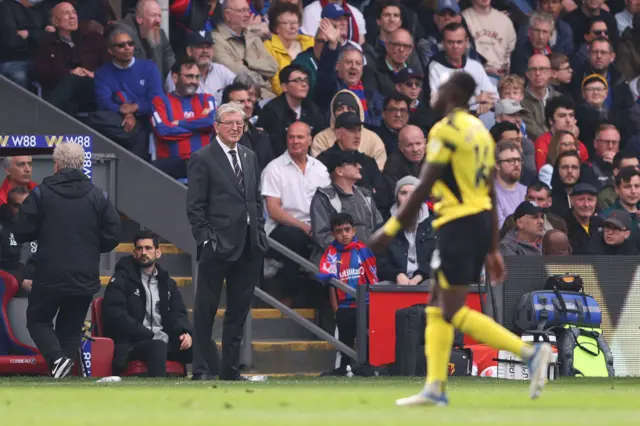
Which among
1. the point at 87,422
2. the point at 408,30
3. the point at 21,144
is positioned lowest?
the point at 87,422

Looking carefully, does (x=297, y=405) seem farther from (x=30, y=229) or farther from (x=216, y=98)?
(x=216, y=98)

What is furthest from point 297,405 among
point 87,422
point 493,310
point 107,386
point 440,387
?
point 493,310

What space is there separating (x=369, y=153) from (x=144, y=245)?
381cm

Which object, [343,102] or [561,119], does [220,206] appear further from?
[561,119]

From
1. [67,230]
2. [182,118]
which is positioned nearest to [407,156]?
[182,118]

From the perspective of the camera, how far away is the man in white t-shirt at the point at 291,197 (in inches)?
627

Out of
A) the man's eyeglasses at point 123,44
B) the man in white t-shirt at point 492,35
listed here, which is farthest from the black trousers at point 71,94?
the man in white t-shirt at point 492,35

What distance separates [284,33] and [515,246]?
A: 393cm

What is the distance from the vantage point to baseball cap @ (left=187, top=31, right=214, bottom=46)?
16797mm

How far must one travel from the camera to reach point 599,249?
16.7 meters

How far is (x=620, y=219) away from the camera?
54.7ft

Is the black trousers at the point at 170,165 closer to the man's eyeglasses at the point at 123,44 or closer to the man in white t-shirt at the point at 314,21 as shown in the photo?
the man's eyeglasses at the point at 123,44

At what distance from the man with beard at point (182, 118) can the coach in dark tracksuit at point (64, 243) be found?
2.23 metres

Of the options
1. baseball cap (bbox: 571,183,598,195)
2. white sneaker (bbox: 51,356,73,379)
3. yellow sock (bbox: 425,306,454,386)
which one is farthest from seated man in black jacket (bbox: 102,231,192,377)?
yellow sock (bbox: 425,306,454,386)
